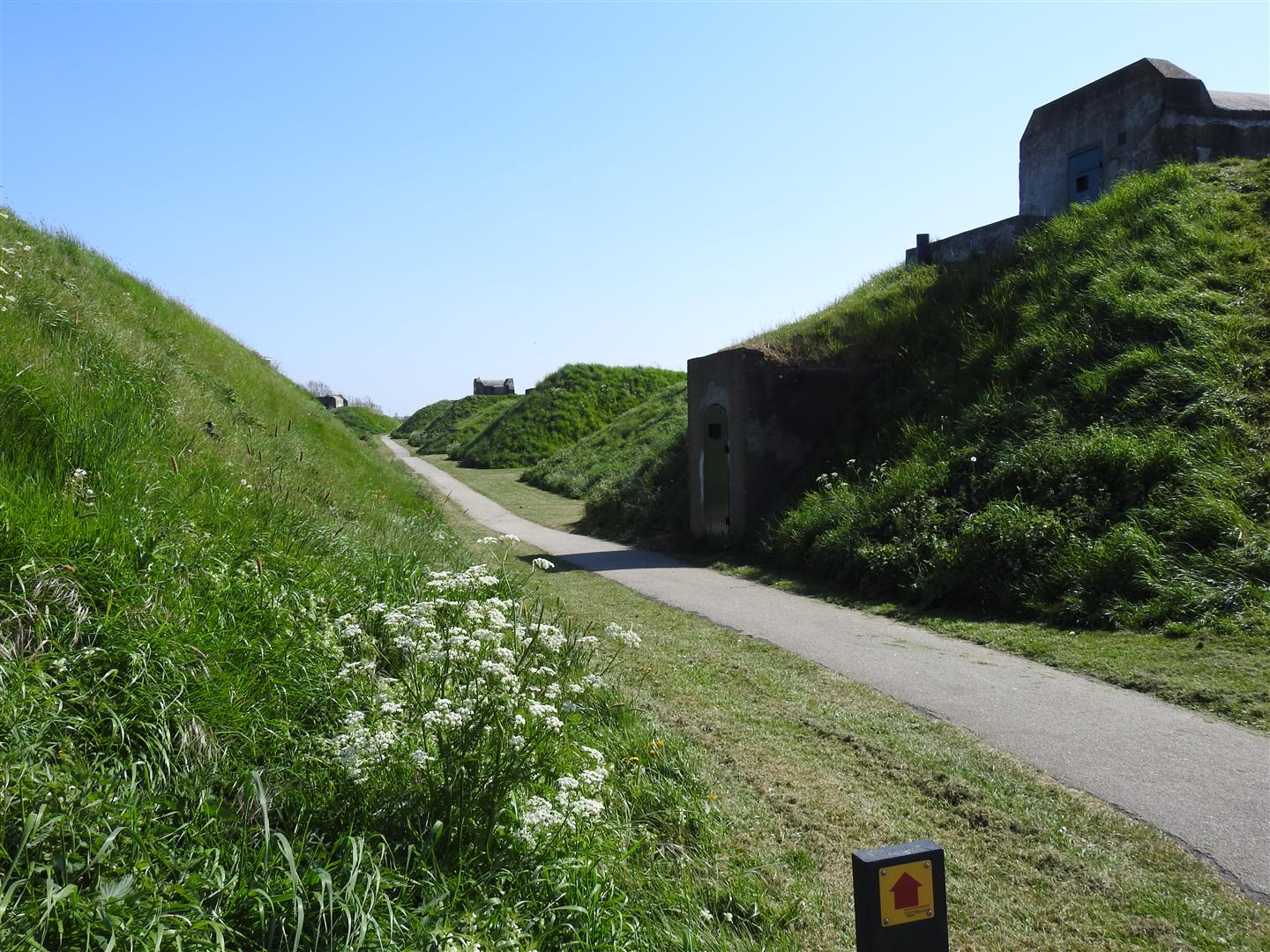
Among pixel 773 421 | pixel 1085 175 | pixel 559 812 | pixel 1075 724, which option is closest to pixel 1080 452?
Answer: pixel 1075 724

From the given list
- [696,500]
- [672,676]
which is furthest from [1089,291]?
[672,676]

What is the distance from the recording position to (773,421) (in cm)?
1488

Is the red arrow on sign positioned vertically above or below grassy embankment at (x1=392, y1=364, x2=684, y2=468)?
below

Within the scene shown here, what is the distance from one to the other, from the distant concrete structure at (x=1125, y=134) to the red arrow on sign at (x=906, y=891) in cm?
1583

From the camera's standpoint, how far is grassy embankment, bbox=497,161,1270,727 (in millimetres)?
7988

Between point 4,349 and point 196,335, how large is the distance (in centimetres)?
977

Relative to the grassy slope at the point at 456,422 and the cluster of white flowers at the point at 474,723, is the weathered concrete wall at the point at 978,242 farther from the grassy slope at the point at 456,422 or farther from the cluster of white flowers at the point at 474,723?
the grassy slope at the point at 456,422

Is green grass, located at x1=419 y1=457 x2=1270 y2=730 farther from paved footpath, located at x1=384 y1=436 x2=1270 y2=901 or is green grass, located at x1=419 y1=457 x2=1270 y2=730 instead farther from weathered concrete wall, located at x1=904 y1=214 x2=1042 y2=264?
weathered concrete wall, located at x1=904 y1=214 x2=1042 y2=264

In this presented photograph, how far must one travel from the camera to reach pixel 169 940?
102 inches

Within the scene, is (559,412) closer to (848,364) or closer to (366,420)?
(848,364)

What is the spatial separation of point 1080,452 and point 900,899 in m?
9.18

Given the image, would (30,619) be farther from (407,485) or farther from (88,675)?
(407,485)

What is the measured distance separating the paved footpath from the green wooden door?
4.94 metres

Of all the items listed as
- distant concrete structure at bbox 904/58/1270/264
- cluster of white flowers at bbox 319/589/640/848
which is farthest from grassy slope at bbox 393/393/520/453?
cluster of white flowers at bbox 319/589/640/848
